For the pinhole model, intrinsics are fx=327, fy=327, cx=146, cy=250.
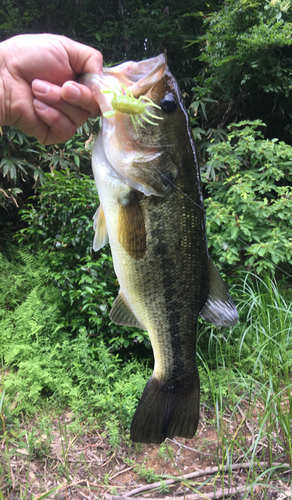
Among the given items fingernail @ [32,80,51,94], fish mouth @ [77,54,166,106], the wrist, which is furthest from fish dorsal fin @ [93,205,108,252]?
the wrist

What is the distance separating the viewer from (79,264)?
A: 307cm

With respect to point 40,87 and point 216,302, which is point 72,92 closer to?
point 40,87

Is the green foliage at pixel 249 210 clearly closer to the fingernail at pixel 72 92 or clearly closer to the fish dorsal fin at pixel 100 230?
the fish dorsal fin at pixel 100 230

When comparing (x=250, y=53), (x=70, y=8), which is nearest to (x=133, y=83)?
(x=250, y=53)

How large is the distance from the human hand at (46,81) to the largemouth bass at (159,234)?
0.32 ft

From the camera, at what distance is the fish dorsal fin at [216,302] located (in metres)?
1.16

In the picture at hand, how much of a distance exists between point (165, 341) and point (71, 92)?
925 millimetres

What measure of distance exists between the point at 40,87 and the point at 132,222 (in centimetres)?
62

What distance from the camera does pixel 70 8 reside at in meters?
5.08

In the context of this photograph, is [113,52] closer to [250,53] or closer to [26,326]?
[250,53]


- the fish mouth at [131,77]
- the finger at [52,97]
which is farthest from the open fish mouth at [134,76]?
the finger at [52,97]

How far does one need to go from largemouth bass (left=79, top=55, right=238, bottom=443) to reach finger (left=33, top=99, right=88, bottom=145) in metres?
0.19

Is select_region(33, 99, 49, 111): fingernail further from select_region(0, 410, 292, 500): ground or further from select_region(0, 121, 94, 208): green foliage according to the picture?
select_region(0, 121, 94, 208): green foliage

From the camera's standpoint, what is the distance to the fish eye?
1.05m
